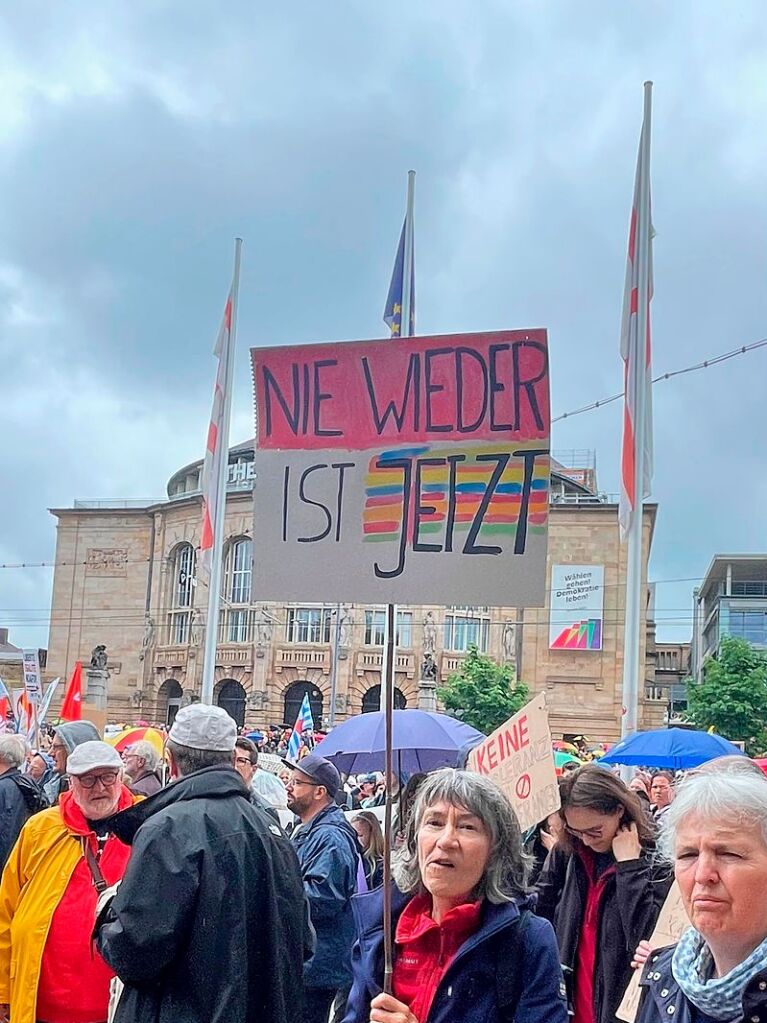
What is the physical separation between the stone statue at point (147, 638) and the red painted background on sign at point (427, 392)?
189 feet

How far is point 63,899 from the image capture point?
4320 mm

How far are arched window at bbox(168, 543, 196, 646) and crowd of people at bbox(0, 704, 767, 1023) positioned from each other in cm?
5515

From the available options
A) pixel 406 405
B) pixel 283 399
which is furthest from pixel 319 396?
pixel 406 405

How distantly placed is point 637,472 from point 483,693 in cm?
3725

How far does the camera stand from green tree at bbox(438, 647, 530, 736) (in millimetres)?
47312

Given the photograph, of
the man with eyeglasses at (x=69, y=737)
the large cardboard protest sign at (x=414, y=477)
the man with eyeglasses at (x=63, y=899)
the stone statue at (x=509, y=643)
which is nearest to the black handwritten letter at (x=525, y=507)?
the large cardboard protest sign at (x=414, y=477)

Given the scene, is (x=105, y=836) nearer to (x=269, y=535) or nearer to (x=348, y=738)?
(x=269, y=535)

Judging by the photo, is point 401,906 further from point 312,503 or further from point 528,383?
point 528,383

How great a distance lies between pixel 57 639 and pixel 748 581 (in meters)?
41.6

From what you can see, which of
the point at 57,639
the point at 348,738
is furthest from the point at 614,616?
the point at 348,738

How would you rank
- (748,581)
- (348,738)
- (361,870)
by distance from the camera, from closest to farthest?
(361,870) < (348,738) < (748,581)

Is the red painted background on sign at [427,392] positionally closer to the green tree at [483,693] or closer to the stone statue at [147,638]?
the green tree at [483,693]

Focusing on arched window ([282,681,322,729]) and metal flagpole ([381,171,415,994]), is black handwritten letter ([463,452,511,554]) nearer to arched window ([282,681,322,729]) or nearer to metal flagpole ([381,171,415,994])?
metal flagpole ([381,171,415,994])

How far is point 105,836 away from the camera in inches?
176
